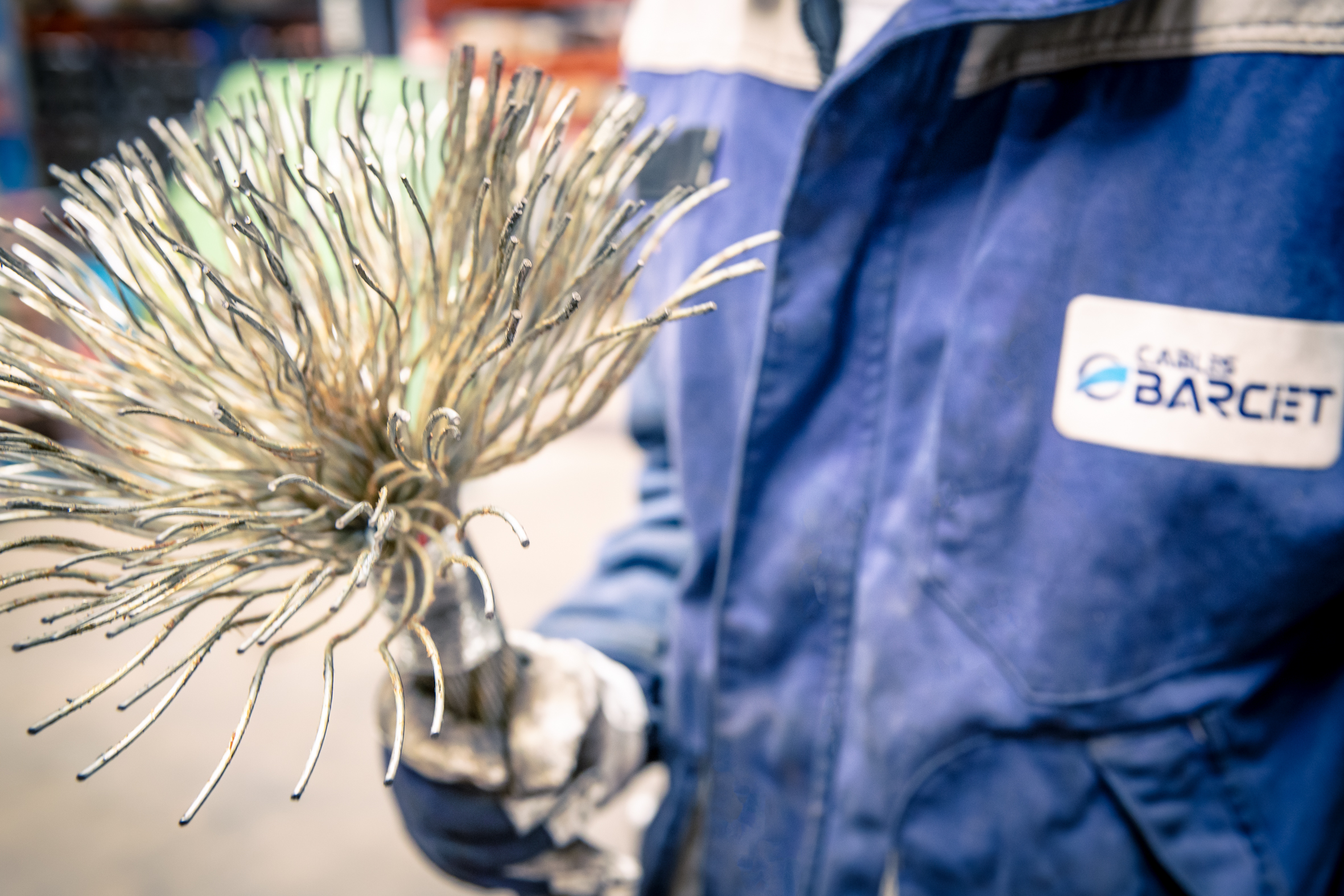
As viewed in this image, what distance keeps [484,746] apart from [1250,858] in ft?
1.28

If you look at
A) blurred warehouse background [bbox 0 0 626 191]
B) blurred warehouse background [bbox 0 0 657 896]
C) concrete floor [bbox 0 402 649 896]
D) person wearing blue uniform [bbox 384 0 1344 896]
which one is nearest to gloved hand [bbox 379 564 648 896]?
person wearing blue uniform [bbox 384 0 1344 896]

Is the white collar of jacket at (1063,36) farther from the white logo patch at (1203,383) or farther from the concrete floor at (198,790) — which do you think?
the concrete floor at (198,790)

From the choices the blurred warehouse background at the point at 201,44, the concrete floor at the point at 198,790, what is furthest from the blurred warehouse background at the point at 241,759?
the blurred warehouse background at the point at 201,44

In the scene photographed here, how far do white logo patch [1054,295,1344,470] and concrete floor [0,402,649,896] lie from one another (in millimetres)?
901

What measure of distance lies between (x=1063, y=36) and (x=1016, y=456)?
199 mm

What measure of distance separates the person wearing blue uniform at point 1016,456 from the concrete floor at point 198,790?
0.57 meters

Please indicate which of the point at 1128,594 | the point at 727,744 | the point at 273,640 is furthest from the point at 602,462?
the point at 273,640

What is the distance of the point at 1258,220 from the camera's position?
0.36 m

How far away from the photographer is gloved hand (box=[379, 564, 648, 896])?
0.35 metres

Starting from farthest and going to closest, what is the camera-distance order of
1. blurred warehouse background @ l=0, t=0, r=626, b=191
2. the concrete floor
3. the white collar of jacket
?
blurred warehouse background @ l=0, t=0, r=626, b=191, the concrete floor, the white collar of jacket

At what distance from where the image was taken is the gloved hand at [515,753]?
352mm

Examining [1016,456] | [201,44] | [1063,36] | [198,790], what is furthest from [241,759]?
[201,44]

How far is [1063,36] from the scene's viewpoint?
1.23 feet

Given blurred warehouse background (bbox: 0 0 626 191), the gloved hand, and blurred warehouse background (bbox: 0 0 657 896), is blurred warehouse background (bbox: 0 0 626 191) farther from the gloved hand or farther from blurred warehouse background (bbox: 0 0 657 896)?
the gloved hand
